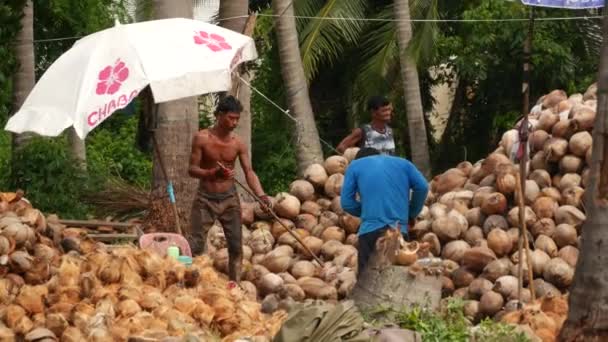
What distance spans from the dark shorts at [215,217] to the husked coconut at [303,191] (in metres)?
2.71

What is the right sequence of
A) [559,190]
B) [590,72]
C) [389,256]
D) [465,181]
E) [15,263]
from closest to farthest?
[389,256] < [15,263] < [559,190] < [465,181] < [590,72]

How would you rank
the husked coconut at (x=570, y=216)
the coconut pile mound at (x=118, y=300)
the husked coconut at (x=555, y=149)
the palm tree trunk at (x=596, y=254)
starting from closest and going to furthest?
the palm tree trunk at (x=596, y=254), the coconut pile mound at (x=118, y=300), the husked coconut at (x=570, y=216), the husked coconut at (x=555, y=149)

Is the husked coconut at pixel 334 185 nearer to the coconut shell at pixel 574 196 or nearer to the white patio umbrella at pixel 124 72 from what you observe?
the coconut shell at pixel 574 196

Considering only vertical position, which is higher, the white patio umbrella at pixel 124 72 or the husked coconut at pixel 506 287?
the white patio umbrella at pixel 124 72

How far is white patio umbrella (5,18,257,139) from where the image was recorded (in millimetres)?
11867

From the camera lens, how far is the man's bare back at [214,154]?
41.4ft

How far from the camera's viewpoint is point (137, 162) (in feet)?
90.8

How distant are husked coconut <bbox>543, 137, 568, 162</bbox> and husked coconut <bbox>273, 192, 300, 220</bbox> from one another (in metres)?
2.58

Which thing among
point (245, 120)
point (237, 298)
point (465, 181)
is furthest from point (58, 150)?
point (237, 298)

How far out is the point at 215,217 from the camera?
41.8 feet

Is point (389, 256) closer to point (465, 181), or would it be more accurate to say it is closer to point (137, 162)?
point (465, 181)

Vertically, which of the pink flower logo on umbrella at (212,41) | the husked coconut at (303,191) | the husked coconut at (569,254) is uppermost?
the pink flower logo on umbrella at (212,41)

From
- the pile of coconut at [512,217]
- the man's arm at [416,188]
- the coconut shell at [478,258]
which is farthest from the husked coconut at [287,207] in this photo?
the man's arm at [416,188]

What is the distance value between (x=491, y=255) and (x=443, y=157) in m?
11.2
